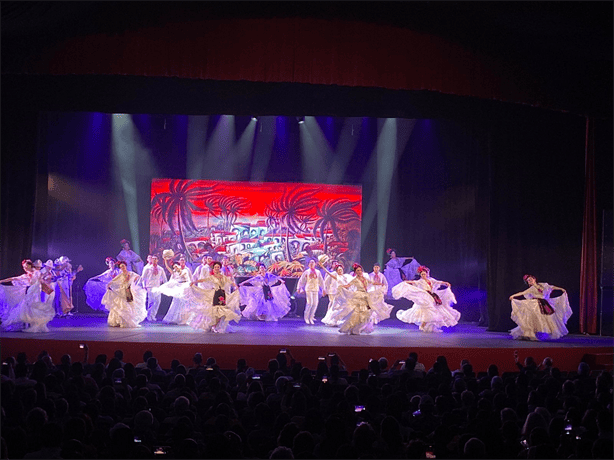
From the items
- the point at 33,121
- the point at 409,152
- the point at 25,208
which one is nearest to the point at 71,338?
the point at 25,208

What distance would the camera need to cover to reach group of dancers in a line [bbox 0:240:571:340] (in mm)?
11383

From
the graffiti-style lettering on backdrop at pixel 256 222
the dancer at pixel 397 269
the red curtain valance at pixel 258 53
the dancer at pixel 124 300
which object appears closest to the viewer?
the red curtain valance at pixel 258 53

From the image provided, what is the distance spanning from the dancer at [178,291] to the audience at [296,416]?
235 inches

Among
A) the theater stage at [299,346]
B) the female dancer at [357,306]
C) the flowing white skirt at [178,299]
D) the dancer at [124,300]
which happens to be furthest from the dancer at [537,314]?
the dancer at [124,300]

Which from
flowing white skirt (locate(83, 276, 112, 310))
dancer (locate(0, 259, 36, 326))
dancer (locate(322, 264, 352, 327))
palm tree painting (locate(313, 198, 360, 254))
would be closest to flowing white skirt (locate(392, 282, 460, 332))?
dancer (locate(322, 264, 352, 327))

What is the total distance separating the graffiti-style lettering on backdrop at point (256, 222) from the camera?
15812 millimetres

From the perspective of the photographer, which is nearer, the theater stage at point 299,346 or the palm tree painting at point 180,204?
the theater stage at point 299,346

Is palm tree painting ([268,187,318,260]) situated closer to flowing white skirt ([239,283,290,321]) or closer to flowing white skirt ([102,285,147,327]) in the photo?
flowing white skirt ([239,283,290,321])

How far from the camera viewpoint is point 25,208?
1334cm

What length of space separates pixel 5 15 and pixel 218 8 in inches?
130

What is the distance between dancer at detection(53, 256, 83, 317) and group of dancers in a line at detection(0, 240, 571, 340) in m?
0.02

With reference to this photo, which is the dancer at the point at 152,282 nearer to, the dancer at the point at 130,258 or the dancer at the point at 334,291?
the dancer at the point at 130,258

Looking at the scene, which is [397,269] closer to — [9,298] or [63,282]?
[63,282]

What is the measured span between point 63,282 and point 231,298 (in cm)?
482
